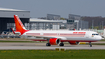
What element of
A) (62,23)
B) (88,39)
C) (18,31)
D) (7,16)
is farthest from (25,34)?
(62,23)

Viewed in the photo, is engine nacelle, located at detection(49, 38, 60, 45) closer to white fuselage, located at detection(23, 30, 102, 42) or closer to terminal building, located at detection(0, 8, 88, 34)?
white fuselage, located at detection(23, 30, 102, 42)

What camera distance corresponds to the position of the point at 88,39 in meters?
50.5

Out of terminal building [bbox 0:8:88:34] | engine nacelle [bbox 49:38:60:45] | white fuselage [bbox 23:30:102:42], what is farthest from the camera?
terminal building [bbox 0:8:88:34]

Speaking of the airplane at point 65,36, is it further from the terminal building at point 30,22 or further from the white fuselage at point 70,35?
the terminal building at point 30,22
